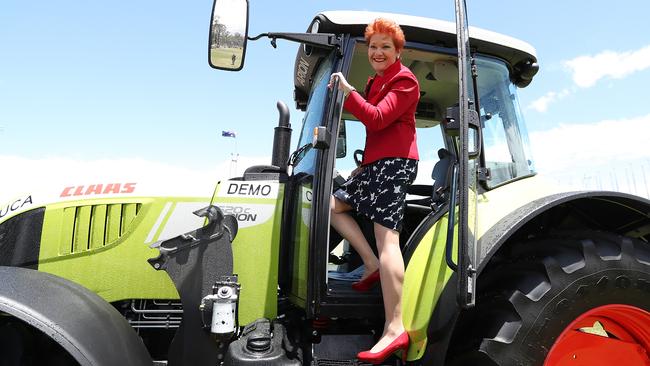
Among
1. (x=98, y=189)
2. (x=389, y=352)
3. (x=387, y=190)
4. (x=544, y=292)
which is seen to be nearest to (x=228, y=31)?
(x=387, y=190)

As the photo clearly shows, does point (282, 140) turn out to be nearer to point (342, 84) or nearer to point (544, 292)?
point (342, 84)

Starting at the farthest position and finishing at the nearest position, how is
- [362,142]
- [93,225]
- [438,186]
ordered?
[362,142]
[438,186]
[93,225]

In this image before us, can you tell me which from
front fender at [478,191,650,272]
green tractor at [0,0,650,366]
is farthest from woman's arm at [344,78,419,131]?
front fender at [478,191,650,272]

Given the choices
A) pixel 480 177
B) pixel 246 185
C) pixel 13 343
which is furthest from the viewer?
pixel 246 185

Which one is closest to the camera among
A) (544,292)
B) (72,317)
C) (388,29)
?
→ (72,317)

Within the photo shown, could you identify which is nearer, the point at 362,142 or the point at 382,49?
the point at 382,49

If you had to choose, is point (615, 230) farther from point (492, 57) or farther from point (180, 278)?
point (180, 278)

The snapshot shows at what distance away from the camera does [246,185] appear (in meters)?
2.97

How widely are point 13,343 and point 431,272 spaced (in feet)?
6.45

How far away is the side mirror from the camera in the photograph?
7.54 ft

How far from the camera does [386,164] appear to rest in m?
2.51

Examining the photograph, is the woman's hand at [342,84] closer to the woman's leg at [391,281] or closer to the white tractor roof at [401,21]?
the white tractor roof at [401,21]

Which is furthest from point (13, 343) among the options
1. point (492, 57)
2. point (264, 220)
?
point (492, 57)

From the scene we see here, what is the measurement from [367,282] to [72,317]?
148 cm
